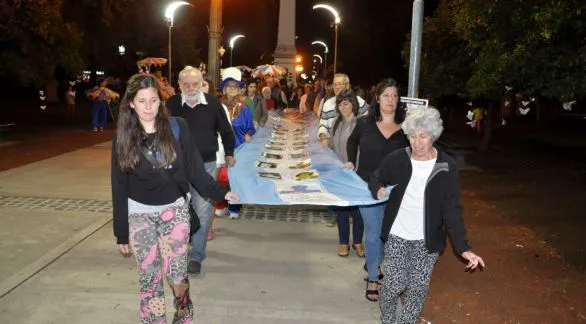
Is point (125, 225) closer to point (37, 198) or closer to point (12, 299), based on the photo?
point (12, 299)

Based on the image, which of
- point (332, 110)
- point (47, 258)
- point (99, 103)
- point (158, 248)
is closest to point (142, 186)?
point (158, 248)

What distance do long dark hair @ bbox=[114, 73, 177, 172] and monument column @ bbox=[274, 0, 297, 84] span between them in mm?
48253

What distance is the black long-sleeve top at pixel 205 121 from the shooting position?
623cm

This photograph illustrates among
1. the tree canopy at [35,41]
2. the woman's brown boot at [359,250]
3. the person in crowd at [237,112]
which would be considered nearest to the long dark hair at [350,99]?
the woman's brown boot at [359,250]

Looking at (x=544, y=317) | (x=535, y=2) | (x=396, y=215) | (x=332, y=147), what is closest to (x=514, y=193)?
(x=535, y=2)

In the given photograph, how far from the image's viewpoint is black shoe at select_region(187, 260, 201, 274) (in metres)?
6.16

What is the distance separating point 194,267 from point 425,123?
3.09 m

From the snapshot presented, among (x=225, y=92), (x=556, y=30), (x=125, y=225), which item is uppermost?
(x=556, y=30)

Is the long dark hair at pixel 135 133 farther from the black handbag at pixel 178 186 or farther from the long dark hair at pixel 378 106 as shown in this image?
the long dark hair at pixel 378 106

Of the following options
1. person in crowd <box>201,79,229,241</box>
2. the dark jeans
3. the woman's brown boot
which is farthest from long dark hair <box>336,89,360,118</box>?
the woman's brown boot

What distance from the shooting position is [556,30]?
28.5 feet

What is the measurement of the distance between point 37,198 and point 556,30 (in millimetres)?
8176

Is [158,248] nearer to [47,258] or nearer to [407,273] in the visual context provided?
[407,273]

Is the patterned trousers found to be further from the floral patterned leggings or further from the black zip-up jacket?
the floral patterned leggings
